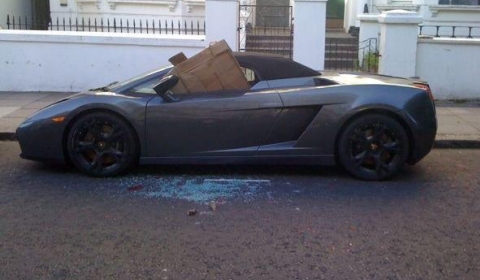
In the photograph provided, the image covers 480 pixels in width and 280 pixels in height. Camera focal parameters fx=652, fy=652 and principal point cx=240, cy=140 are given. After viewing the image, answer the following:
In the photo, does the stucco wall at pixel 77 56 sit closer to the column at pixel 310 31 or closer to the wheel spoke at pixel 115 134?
the column at pixel 310 31

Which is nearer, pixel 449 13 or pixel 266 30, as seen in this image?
pixel 266 30

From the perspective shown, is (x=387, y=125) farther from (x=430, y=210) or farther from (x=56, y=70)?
(x=56, y=70)

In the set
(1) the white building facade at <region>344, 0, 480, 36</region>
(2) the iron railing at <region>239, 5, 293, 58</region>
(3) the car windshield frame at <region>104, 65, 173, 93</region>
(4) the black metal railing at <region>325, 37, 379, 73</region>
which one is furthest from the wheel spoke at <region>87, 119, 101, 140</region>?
(1) the white building facade at <region>344, 0, 480, 36</region>

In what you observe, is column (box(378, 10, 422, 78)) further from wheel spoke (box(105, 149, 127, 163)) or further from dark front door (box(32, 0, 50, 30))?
dark front door (box(32, 0, 50, 30))

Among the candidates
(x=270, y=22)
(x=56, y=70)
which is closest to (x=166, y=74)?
(x=56, y=70)

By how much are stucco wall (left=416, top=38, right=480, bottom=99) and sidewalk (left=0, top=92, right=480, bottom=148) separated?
0.29m

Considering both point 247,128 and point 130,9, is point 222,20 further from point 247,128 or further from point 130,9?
point 130,9

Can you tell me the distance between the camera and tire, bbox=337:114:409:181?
664 centimetres

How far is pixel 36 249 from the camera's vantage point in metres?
4.91

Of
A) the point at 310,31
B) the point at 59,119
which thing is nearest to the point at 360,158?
the point at 59,119

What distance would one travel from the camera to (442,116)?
10.1 m

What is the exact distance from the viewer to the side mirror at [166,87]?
21.9 feet

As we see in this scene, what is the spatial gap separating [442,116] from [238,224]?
5.74m

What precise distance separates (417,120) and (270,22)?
33.7 feet
